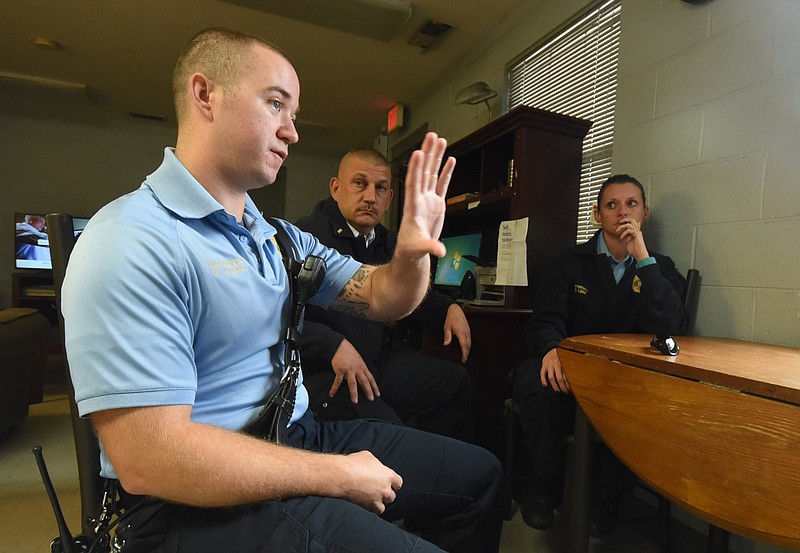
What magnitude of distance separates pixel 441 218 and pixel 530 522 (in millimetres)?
1333

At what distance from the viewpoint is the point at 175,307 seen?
718 mm

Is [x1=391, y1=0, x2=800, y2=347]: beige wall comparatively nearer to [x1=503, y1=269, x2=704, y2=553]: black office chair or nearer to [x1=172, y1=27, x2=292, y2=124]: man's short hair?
[x1=503, y1=269, x2=704, y2=553]: black office chair

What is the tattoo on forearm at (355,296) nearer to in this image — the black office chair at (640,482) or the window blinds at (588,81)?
the black office chair at (640,482)

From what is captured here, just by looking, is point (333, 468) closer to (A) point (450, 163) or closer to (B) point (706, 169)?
(A) point (450, 163)

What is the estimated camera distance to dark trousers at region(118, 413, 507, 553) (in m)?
0.67

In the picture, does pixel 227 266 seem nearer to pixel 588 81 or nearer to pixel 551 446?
pixel 551 446

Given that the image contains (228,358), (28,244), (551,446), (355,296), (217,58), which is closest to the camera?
(228,358)

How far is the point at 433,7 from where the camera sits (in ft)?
9.86

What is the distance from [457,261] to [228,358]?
2.44 metres

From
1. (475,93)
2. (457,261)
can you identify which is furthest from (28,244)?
(475,93)

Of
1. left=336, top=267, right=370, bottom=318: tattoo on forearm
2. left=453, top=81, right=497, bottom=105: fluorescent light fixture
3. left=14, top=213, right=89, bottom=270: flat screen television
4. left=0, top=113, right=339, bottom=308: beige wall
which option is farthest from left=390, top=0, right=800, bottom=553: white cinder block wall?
left=0, top=113, right=339, bottom=308: beige wall

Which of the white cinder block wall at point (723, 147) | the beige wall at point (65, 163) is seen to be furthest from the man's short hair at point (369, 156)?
the beige wall at point (65, 163)

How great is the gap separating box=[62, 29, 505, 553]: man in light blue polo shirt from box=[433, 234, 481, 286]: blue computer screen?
1915 mm

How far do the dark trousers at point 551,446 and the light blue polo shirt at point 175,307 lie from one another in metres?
1.00
